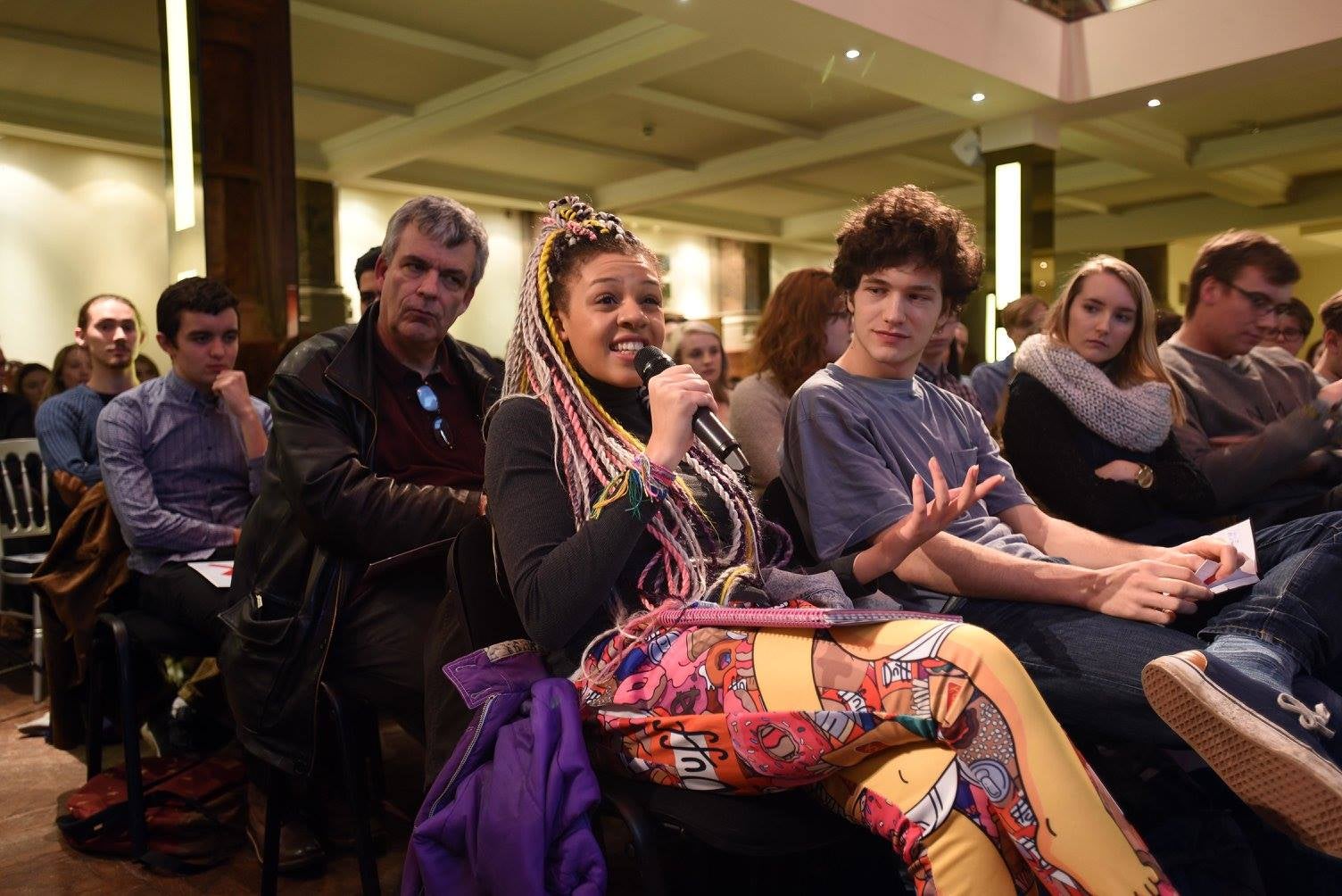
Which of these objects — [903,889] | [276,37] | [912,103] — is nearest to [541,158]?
[912,103]

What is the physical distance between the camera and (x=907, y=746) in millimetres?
1278

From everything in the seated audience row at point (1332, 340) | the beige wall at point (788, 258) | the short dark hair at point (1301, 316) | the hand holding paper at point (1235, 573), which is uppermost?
the beige wall at point (788, 258)

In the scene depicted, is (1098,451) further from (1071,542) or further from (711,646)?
(711,646)

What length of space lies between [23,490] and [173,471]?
61.0 inches

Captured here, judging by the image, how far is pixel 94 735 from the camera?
253cm

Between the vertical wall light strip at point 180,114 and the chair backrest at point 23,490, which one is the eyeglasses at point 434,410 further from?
the vertical wall light strip at point 180,114

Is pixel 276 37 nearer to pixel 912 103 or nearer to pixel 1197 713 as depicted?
pixel 1197 713

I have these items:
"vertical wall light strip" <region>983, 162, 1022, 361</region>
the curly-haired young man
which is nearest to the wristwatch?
the curly-haired young man

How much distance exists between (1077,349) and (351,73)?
6972 millimetres

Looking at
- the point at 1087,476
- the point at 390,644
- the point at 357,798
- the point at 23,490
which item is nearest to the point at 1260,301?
the point at 1087,476

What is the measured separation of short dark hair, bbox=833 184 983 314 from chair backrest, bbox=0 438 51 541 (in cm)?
312

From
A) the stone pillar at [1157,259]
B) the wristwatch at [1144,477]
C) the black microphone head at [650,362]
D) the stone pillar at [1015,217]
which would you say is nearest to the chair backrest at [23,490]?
the black microphone head at [650,362]

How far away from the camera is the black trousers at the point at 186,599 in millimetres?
2371

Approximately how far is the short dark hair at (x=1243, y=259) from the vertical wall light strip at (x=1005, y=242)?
5.06 meters
